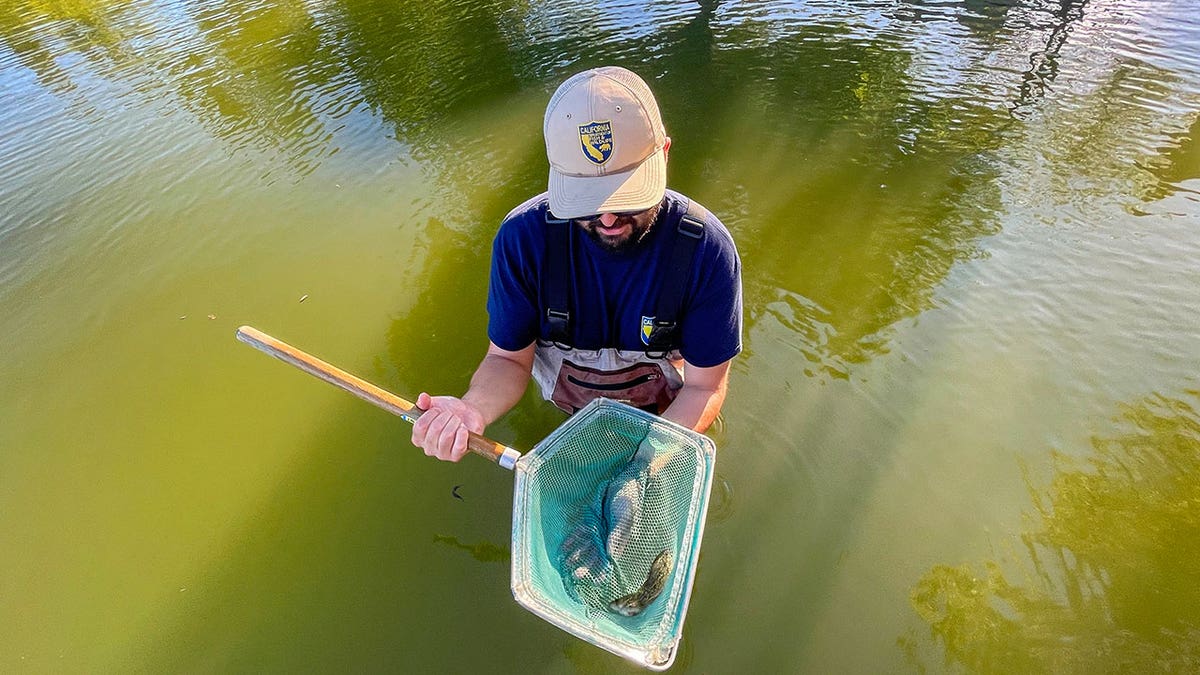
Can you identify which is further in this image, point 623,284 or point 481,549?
point 481,549

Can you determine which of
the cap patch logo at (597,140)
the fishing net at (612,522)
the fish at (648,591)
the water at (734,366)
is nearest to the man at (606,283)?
→ the cap patch logo at (597,140)

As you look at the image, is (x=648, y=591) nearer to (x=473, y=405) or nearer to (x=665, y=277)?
(x=473, y=405)

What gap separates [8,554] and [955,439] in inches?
213

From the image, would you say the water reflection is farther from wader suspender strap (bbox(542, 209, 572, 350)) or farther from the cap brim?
the cap brim

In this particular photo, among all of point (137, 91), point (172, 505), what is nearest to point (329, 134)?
point (137, 91)

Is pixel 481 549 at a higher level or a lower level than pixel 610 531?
lower

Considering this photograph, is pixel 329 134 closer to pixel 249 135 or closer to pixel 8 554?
pixel 249 135

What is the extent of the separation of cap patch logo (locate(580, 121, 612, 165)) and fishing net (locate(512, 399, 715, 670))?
899 millimetres

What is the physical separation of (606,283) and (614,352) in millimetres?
369

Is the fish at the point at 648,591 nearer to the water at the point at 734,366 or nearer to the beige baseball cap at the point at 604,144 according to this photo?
the water at the point at 734,366

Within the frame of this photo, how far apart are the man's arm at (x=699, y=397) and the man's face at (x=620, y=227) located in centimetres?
62

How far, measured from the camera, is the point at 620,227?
208 cm

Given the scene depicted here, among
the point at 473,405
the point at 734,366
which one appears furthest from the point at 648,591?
the point at 734,366

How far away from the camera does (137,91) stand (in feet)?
28.9
